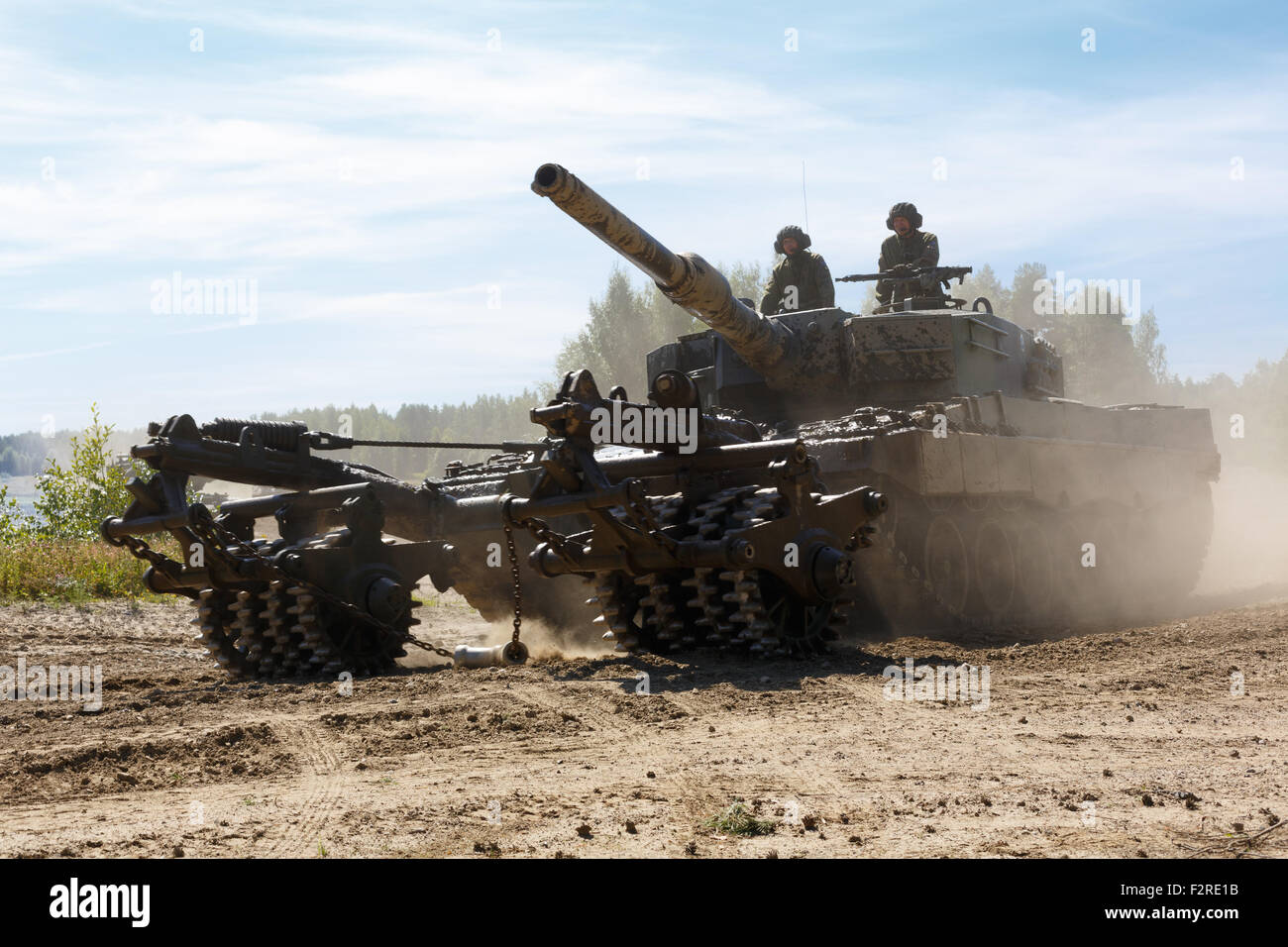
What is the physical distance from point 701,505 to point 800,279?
577 centimetres

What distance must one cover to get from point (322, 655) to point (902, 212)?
9.28 metres

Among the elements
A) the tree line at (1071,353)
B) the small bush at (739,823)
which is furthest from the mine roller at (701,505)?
A: the tree line at (1071,353)

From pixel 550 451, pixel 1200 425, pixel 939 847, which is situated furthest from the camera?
pixel 1200 425

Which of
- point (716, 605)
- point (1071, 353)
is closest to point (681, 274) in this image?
point (716, 605)

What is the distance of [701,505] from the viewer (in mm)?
9859

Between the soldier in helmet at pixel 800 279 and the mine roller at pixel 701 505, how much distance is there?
860 millimetres

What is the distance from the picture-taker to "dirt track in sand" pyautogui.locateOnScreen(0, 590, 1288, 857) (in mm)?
4621

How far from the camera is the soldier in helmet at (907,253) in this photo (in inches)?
619

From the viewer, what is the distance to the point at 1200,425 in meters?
19.7

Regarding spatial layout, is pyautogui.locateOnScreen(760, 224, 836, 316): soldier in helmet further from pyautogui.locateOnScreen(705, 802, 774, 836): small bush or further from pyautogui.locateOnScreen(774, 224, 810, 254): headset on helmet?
pyautogui.locateOnScreen(705, 802, 774, 836): small bush

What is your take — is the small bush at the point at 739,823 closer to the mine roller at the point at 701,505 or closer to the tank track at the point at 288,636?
the mine roller at the point at 701,505

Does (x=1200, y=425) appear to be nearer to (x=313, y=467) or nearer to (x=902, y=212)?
(x=902, y=212)

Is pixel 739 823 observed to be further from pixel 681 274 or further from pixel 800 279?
pixel 800 279
